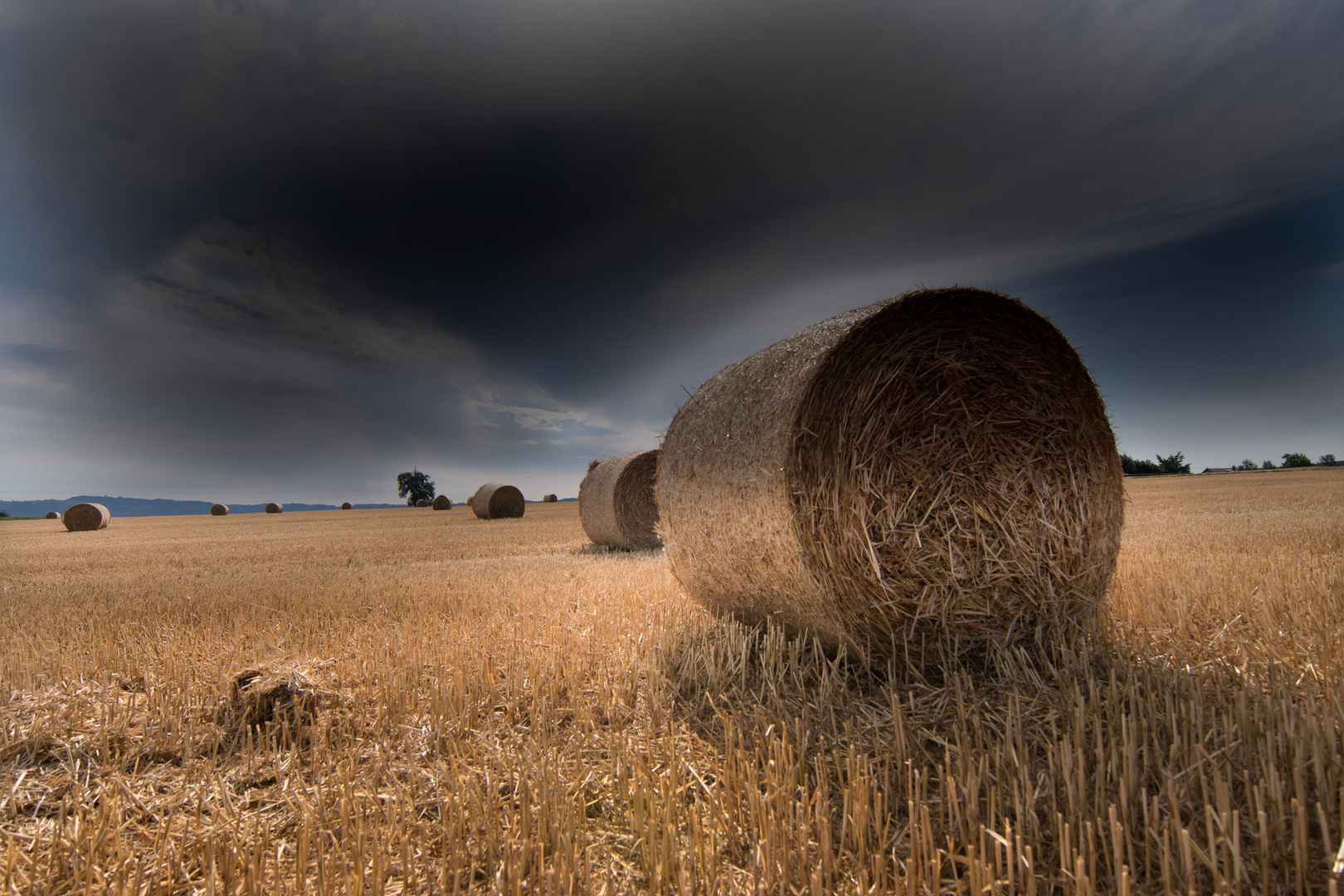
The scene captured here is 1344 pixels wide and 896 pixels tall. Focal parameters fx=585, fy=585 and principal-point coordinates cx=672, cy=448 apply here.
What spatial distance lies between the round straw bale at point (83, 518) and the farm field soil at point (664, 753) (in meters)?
24.5

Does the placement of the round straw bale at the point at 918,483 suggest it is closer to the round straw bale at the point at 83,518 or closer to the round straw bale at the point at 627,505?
the round straw bale at the point at 627,505

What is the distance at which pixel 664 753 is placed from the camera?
2.52 meters

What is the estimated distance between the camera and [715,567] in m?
4.12

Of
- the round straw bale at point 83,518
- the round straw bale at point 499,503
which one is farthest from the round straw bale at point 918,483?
the round straw bale at point 83,518

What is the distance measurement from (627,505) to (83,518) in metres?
25.1

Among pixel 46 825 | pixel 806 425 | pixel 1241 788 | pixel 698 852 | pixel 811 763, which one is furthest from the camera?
pixel 806 425

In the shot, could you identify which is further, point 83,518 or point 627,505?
point 83,518

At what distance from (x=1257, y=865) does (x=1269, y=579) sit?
3870 mm

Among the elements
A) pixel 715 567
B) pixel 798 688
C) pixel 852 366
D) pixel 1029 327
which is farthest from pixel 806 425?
pixel 1029 327

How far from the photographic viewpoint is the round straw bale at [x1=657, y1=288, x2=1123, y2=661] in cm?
350

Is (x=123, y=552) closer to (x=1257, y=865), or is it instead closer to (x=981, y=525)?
(x=981, y=525)

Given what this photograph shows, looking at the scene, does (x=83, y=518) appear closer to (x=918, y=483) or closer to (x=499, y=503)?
(x=499, y=503)

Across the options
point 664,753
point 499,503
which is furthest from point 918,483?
point 499,503

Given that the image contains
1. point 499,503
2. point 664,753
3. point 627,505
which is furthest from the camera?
point 499,503
